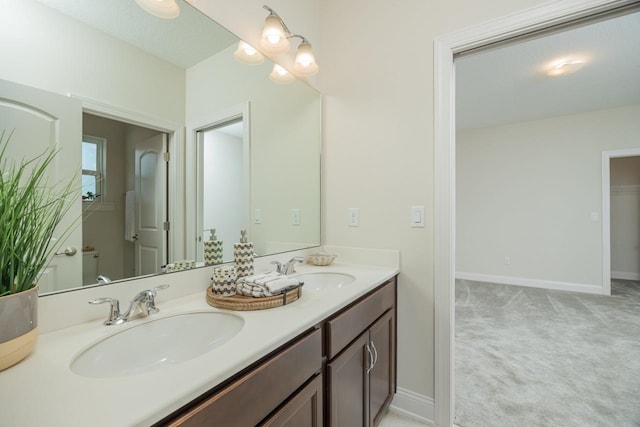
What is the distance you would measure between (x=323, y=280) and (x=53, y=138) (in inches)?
49.8

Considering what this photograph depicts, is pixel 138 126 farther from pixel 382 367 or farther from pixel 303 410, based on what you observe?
pixel 382 367

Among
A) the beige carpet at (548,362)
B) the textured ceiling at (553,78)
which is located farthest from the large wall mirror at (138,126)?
the beige carpet at (548,362)

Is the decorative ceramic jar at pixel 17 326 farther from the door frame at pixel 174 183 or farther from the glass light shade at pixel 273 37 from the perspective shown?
the glass light shade at pixel 273 37

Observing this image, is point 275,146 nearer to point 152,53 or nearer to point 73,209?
point 152,53

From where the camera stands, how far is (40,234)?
650 millimetres

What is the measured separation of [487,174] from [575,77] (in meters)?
1.87

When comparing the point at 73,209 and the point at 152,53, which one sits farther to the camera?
the point at 152,53

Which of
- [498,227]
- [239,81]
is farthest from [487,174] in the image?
[239,81]

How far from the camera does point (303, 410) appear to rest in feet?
2.68

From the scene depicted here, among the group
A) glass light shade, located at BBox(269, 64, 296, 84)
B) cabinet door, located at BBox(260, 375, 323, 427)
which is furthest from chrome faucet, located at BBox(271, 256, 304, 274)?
glass light shade, located at BBox(269, 64, 296, 84)

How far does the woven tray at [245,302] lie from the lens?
0.92 m

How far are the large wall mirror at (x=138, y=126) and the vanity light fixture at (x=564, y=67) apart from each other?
288cm

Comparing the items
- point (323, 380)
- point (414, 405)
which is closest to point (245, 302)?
point (323, 380)

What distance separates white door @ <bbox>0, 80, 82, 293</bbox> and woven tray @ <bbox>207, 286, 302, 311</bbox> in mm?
406
